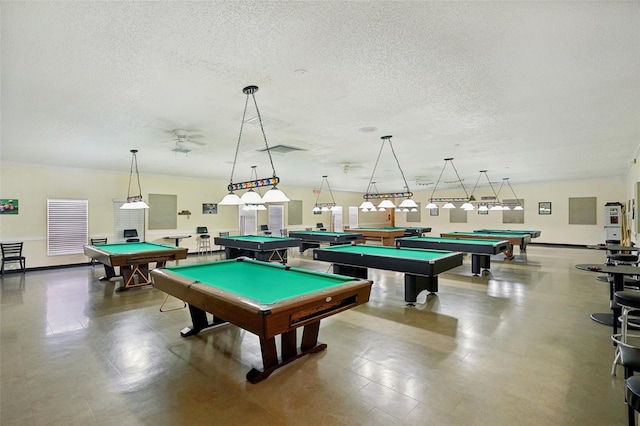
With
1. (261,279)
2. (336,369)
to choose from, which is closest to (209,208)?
(261,279)

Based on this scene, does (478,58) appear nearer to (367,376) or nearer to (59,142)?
(367,376)

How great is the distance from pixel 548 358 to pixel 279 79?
383 centimetres

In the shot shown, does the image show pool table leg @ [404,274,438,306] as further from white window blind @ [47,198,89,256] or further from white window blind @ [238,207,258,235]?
white window blind @ [47,198,89,256]

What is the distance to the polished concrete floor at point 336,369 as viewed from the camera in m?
2.28

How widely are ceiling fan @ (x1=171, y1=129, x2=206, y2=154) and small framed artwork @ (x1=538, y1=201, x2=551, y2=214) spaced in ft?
45.4

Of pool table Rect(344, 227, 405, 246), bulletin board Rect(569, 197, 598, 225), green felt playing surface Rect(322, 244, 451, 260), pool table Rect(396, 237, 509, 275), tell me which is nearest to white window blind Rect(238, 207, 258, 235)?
pool table Rect(344, 227, 405, 246)

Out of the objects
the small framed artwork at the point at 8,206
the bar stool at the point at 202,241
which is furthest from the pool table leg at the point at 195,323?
the bar stool at the point at 202,241

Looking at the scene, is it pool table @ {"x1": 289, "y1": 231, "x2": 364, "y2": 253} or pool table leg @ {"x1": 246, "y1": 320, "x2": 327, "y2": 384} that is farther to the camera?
pool table @ {"x1": 289, "y1": 231, "x2": 364, "y2": 253}

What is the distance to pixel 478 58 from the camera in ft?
8.70

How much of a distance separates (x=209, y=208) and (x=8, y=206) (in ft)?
16.8

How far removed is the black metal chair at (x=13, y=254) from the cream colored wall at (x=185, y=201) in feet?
0.77

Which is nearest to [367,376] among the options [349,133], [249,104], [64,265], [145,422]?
[145,422]

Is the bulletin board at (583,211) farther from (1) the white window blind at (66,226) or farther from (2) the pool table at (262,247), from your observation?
(1) the white window blind at (66,226)

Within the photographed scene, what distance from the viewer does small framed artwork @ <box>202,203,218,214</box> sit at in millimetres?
11109
